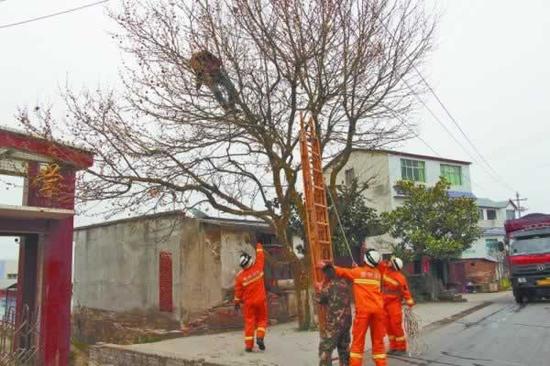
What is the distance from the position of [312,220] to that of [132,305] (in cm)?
933

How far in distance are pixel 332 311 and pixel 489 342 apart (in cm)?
486

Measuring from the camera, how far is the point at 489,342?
11195 millimetres

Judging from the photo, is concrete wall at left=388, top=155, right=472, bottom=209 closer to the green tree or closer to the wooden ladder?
the green tree

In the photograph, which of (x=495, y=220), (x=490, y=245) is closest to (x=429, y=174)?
(x=490, y=245)

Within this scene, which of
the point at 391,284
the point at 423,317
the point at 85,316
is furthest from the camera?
the point at 85,316

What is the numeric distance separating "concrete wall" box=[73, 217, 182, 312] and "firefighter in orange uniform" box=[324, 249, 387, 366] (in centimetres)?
727

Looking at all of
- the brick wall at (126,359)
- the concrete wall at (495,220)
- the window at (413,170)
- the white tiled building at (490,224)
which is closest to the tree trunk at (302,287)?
the brick wall at (126,359)

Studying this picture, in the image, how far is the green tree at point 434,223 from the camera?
24203mm

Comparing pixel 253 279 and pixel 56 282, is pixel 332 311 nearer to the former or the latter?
pixel 253 279

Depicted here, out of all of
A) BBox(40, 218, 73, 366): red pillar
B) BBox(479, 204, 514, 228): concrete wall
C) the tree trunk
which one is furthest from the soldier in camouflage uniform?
BBox(479, 204, 514, 228): concrete wall

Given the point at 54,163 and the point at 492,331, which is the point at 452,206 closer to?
the point at 492,331

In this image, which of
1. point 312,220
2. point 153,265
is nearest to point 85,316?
point 153,265

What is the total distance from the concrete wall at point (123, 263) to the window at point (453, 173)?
1175 inches

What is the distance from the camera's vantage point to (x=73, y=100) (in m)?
11.8
